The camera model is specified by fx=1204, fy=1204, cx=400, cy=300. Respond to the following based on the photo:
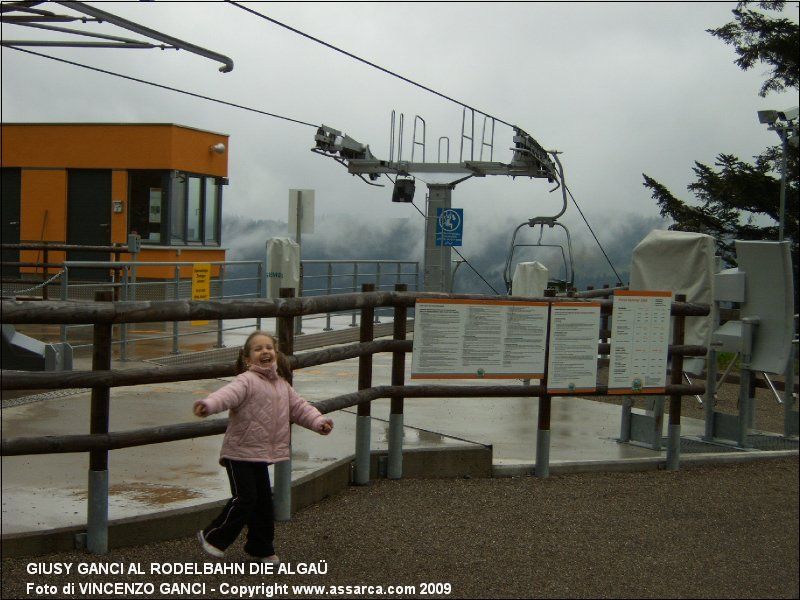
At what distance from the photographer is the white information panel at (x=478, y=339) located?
800cm

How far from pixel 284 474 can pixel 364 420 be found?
1.26 meters

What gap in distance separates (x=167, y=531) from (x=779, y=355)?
4425 millimetres

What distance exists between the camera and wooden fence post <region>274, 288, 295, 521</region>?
21.8 ft

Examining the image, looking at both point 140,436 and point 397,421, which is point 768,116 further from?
point 140,436

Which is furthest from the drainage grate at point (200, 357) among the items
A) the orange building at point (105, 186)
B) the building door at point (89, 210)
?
the building door at point (89, 210)

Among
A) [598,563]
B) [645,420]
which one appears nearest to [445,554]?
[598,563]

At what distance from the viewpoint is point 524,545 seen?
21.0 feet

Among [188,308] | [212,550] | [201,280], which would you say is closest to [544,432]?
[188,308]

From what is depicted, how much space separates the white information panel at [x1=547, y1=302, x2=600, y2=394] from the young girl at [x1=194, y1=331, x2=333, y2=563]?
10.1ft

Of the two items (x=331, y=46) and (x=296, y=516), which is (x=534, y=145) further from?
(x=296, y=516)

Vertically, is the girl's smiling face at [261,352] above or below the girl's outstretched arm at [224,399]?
above

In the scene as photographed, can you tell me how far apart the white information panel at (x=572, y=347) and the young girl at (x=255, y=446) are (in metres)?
3.06

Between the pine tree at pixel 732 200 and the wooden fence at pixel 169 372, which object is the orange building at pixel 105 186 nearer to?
the pine tree at pixel 732 200

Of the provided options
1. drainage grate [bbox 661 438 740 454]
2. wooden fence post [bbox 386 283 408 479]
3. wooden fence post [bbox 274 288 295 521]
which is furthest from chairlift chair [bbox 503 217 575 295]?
wooden fence post [bbox 274 288 295 521]
